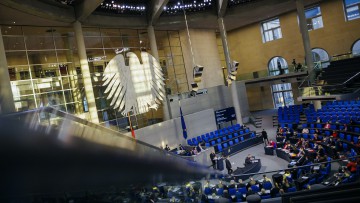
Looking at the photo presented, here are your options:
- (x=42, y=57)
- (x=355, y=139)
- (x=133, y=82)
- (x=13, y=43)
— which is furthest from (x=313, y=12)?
(x=13, y=43)

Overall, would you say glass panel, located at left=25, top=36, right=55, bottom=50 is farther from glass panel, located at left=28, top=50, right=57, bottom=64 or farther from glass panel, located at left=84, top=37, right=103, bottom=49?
glass panel, located at left=84, top=37, right=103, bottom=49

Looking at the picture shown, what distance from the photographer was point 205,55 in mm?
27000

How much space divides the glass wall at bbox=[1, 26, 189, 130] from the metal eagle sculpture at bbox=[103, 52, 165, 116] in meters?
3.30

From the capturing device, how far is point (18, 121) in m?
1.73

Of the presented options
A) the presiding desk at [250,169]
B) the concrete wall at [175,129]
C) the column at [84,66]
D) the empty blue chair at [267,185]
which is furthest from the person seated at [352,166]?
the column at [84,66]

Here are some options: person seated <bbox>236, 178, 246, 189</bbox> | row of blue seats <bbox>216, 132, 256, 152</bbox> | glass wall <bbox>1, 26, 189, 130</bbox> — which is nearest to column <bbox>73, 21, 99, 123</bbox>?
glass wall <bbox>1, 26, 189, 130</bbox>

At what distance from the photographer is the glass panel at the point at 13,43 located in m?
16.5

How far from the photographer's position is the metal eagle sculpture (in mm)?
11000

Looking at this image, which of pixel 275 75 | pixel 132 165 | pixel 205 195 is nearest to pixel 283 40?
pixel 275 75

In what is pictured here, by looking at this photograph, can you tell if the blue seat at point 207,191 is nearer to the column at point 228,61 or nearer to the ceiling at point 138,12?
the ceiling at point 138,12

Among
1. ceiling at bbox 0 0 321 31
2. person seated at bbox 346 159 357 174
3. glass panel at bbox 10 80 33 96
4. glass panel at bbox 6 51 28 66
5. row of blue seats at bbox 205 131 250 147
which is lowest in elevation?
→ row of blue seats at bbox 205 131 250 147

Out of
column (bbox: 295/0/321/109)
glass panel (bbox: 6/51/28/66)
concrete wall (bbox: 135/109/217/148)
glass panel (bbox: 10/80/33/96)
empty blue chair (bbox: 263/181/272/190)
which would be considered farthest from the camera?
column (bbox: 295/0/321/109)

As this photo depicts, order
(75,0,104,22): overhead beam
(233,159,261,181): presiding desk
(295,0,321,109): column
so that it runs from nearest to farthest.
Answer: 1. (233,159,261,181): presiding desk
2. (75,0,104,22): overhead beam
3. (295,0,321,109): column

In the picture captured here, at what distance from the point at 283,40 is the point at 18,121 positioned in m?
28.8
